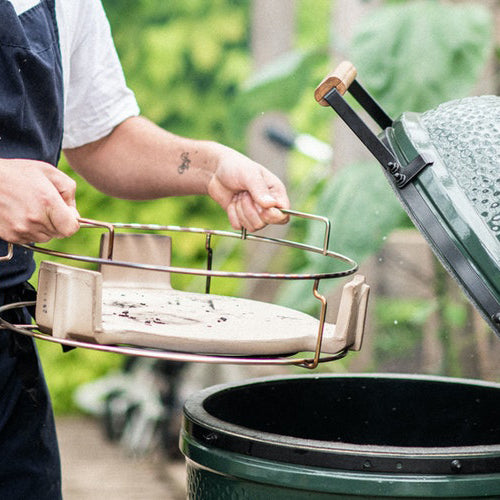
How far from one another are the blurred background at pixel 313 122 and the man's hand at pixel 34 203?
132 cm

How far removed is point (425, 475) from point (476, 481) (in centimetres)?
6

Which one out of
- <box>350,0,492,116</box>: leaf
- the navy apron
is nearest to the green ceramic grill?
the navy apron

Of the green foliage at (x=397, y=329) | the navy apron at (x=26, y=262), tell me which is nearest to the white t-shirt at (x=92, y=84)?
the navy apron at (x=26, y=262)

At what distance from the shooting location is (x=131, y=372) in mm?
4152

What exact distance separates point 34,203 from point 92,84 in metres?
0.73

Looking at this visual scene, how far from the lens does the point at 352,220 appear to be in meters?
2.45

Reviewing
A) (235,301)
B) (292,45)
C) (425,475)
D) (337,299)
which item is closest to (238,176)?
(235,301)

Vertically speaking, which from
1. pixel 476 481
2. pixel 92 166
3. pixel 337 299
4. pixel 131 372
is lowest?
pixel 131 372

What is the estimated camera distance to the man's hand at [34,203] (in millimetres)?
1054

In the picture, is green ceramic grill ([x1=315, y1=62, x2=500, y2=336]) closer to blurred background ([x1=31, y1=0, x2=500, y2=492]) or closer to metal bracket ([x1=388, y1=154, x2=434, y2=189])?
metal bracket ([x1=388, y1=154, x2=434, y2=189])

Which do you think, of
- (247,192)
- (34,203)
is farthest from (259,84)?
(34,203)

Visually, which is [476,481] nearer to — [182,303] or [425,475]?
[425,475]

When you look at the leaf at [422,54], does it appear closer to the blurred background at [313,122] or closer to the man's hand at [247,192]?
the blurred background at [313,122]

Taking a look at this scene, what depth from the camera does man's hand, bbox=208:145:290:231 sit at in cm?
139
